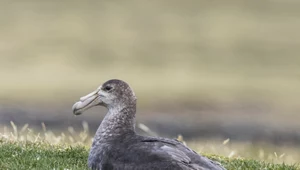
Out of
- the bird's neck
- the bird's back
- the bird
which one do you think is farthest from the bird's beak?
the bird's back

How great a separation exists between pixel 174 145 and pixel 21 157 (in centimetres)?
195

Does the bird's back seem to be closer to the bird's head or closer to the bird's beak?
the bird's head

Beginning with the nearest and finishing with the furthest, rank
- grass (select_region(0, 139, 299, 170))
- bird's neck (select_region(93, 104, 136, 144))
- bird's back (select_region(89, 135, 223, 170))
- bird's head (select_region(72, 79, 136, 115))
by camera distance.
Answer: bird's back (select_region(89, 135, 223, 170)), grass (select_region(0, 139, 299, 170)), bird's neck (select_region(93, 104, 136, 144)), bird's head (select_region(72, 79, 136, 115))

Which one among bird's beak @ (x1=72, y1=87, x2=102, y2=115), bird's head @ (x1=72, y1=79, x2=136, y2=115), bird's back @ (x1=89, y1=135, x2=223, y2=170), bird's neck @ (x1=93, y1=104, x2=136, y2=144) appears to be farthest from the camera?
bird's beak @ (x1=72, y1=87, x2=102, y2=115)

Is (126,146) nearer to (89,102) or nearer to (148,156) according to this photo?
(148,156)

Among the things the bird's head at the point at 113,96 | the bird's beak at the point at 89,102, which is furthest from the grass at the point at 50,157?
the bird's head at the point at 113,96

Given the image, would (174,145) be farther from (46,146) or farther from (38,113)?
(38,113)

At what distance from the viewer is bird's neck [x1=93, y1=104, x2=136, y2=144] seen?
39.5 feet

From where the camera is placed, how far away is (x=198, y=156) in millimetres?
11211

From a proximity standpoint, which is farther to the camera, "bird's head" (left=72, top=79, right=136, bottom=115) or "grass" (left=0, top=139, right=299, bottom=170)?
"bird's head" (left=72, top=79, right=136, bottom=115)

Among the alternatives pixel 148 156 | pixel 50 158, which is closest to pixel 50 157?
pixel 50 158

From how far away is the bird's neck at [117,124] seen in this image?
39.5 feet

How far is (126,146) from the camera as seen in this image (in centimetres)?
1151

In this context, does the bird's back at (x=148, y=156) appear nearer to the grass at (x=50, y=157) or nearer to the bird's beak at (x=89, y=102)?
the grass at (x=50, y=157)
